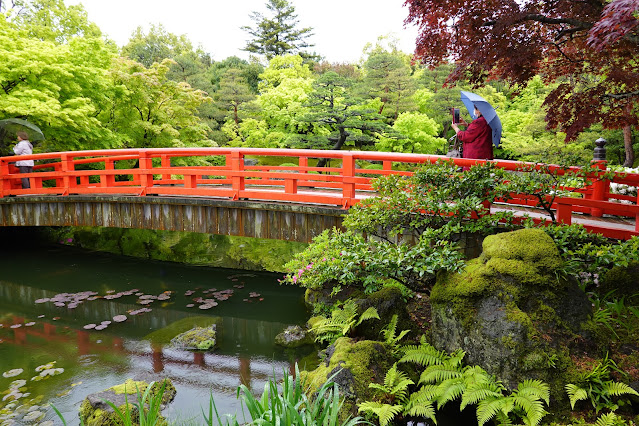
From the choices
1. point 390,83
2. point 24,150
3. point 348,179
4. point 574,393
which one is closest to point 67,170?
point 24,150

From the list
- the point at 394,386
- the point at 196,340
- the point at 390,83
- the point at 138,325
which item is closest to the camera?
the point at 394,386

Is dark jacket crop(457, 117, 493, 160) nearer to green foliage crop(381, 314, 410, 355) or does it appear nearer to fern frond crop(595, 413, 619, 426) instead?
green foliage crop(381, 314, 410, 355)

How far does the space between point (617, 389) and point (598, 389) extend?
0.13 metres

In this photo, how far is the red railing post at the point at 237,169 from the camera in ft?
25.1

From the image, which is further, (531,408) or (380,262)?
(380,262)

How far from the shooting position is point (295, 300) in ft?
27.1

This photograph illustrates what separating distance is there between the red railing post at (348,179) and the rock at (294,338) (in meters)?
1.97

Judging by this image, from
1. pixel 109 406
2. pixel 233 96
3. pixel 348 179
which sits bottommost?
pixel 109 406

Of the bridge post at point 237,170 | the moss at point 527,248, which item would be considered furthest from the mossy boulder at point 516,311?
the bridge post at point 237,170

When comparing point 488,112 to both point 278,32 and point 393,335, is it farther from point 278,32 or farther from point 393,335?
point 278,32

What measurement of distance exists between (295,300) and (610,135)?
11845 mm

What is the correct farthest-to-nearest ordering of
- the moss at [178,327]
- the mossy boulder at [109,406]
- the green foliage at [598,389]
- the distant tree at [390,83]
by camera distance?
the distant tree at [390,83], the moss at [178,327], the mossy boulder at [109,406], the green foliage at [598,389]

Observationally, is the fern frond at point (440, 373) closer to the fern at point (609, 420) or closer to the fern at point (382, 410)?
the fern at point (382, 410)

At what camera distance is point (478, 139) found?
6449mm
